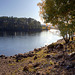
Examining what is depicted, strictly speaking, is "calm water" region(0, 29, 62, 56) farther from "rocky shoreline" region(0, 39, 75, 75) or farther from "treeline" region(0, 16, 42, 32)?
"treeline" region(0, 16, 42, 32)

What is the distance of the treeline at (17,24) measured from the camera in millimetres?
126625

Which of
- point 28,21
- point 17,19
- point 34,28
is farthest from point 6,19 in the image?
point 34,28

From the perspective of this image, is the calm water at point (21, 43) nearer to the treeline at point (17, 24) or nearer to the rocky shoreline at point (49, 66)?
the rocky shoreline at point (49, 66)

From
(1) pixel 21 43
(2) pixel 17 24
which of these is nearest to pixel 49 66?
(1) pixel 21 43

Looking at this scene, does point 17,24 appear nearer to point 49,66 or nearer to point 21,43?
point 21,43

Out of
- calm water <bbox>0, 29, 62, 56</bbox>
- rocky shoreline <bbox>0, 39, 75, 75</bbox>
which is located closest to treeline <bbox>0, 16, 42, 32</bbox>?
calm water <bbox>0, 29, 62, 56</bbox>

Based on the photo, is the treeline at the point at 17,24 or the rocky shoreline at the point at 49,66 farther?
the treeline at the point at 17,24

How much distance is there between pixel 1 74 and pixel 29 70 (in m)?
3.77

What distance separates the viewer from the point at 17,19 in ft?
443

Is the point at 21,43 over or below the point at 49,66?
below

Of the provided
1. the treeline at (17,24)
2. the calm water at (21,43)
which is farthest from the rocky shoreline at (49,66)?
the treeline at (17,24)

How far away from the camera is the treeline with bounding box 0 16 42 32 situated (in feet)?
415

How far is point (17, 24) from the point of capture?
433 feet

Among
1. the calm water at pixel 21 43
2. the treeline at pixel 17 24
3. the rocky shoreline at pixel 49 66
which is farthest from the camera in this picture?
the treeline at pixel 17 24
